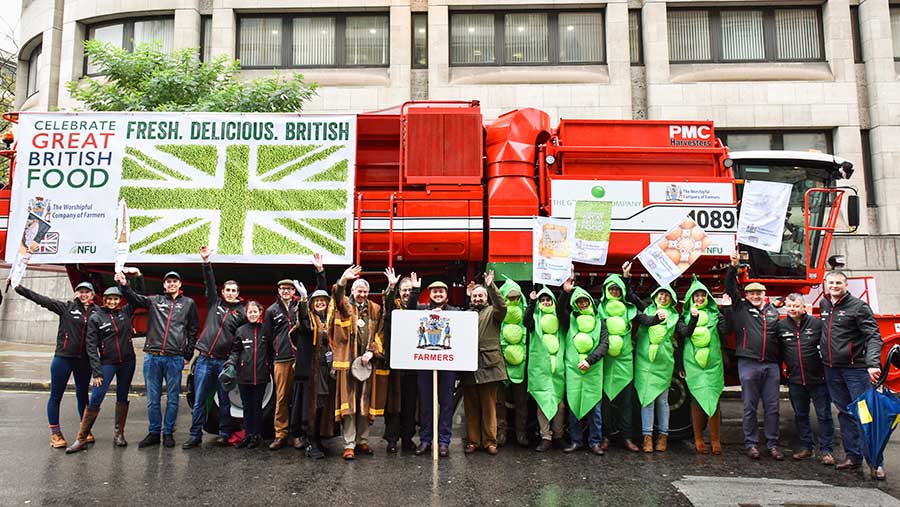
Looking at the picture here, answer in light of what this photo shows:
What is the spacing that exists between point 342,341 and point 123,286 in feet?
7.78

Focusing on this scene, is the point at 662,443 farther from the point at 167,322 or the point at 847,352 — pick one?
the point at 167,322

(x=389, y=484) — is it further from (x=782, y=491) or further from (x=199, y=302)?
(x=199, y=302)

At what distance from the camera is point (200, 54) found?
A: 1669 cm

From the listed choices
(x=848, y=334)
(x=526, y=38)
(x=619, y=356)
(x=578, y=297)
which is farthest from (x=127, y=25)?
(x=848, y=334)

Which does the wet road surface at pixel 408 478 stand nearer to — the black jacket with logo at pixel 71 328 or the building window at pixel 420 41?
the black jacket with logo at pixel 71 328

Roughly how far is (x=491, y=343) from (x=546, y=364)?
62cm

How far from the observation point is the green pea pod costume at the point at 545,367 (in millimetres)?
6203

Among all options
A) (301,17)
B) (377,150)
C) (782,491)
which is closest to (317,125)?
(377,150)

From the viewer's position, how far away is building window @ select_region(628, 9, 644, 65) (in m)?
16.1

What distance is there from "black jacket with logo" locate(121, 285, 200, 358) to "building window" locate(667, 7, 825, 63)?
14.1m

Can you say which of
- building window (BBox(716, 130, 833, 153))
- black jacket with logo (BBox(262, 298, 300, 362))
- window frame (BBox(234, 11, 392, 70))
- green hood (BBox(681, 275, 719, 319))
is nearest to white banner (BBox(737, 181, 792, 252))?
green hood (BBox(681, 275, 719, 319))

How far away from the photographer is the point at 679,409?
6.66 metres

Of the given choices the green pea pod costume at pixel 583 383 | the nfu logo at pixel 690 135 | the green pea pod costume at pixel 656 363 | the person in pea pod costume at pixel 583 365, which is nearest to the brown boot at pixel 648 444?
the green pea pod costume at pixel 656 363

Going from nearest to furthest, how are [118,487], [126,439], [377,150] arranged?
[118,487]
[126,439]
[377,150]
